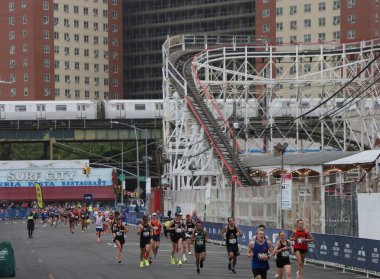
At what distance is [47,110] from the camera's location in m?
123

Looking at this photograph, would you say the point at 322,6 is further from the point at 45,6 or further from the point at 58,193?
the point at 58,193

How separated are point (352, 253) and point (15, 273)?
10.9m

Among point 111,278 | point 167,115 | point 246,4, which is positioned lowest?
point 111,278

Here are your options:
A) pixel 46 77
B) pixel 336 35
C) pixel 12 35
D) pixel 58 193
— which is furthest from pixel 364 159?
pixel 46 77

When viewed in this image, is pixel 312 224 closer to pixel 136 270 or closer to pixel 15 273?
pixel 136 270

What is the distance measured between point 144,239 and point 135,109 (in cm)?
8674

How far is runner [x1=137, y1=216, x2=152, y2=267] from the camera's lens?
36125 millimetres

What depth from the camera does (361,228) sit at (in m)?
36.9

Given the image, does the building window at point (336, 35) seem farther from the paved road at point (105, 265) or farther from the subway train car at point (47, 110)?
the paved road at point (105, 265)

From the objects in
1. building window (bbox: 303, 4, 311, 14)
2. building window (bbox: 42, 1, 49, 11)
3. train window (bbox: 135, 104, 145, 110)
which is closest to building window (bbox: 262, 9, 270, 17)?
building window (bbox: 303, 4, 311, 14)

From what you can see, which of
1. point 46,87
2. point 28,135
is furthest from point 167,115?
point 46,87

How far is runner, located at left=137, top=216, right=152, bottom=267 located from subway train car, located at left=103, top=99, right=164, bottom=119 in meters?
85.7

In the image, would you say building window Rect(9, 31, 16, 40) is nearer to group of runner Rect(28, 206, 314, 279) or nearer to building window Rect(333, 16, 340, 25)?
building window Rect(333, 16, 340, 25)

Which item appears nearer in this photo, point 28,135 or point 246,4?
point 28,135
